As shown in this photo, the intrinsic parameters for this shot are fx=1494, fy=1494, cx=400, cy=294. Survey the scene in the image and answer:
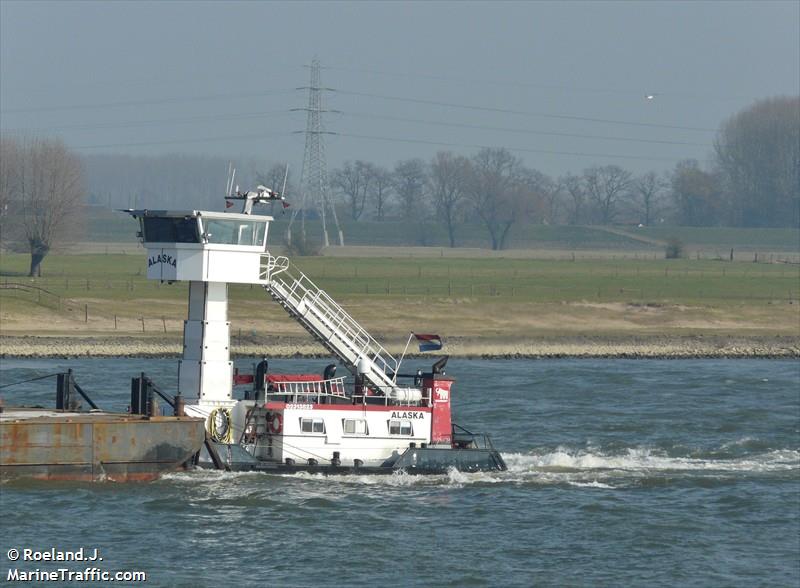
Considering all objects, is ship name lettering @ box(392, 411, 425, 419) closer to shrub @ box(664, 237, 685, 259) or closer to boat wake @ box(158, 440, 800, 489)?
boat wake @ box(158, 440, 800, 489)

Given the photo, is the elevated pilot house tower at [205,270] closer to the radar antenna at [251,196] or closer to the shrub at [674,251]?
the radar antenna at [251,196]

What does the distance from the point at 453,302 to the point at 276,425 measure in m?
47.4

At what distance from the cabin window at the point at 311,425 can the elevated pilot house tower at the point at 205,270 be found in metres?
2.01

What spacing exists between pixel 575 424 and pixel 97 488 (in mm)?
19981

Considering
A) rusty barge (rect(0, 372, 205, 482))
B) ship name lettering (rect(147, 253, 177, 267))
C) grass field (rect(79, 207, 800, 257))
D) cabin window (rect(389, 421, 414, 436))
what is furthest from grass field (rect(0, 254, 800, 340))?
grass field (rect(79, 207, 800, 257))

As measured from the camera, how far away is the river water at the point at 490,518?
108 feet

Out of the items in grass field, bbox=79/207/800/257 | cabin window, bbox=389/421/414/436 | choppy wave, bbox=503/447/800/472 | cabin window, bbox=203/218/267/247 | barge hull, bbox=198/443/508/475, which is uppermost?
cabin window, bbox=203/218/267/247

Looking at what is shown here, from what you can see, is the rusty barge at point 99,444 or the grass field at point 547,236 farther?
the grass field at point 547,236

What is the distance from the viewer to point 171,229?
3962 centimetres

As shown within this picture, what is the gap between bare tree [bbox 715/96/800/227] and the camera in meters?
185

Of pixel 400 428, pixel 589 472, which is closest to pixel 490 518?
pixel 400 428

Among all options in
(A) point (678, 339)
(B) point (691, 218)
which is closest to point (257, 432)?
(A) point (678, 339)

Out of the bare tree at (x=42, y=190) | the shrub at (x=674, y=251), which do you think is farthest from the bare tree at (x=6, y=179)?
the shrub at (x=674, y=251)

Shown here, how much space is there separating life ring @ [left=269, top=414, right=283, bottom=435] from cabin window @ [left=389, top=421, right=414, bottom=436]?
3.13 metres
